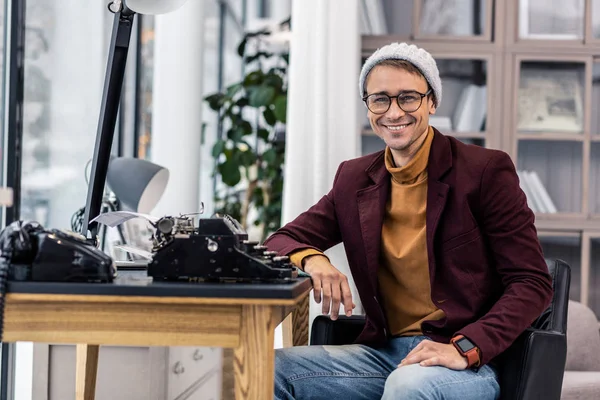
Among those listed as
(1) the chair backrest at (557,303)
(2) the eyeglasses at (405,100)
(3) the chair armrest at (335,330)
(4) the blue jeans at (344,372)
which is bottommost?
(4) the blue jeans at (344,372)

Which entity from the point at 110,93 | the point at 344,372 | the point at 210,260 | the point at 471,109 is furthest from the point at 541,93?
the point at 210,260

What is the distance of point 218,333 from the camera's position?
1520mm

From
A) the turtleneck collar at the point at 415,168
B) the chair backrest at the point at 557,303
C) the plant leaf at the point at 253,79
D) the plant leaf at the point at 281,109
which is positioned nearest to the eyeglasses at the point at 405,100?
the turtleneck collar at the point at 415,168

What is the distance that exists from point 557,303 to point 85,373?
4.32ft

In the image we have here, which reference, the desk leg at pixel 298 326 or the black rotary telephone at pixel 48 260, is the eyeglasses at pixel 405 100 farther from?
the black rotary telephone at pixel 48 260

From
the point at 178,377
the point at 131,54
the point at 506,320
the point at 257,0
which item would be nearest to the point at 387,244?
the point at 506,320

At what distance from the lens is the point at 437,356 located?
1880 mm

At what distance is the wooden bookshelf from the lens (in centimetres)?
390

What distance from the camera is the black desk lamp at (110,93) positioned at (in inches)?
84.4

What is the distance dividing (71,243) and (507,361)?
3.46 ft

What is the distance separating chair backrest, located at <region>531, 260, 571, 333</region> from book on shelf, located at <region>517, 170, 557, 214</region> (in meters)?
1.77

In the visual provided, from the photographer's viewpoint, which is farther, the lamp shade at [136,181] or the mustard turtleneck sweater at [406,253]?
the lamp shade at [136,181]

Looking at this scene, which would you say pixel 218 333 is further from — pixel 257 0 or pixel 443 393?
pixel 257 0

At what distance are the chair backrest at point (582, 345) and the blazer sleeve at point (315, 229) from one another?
4.75 feet
